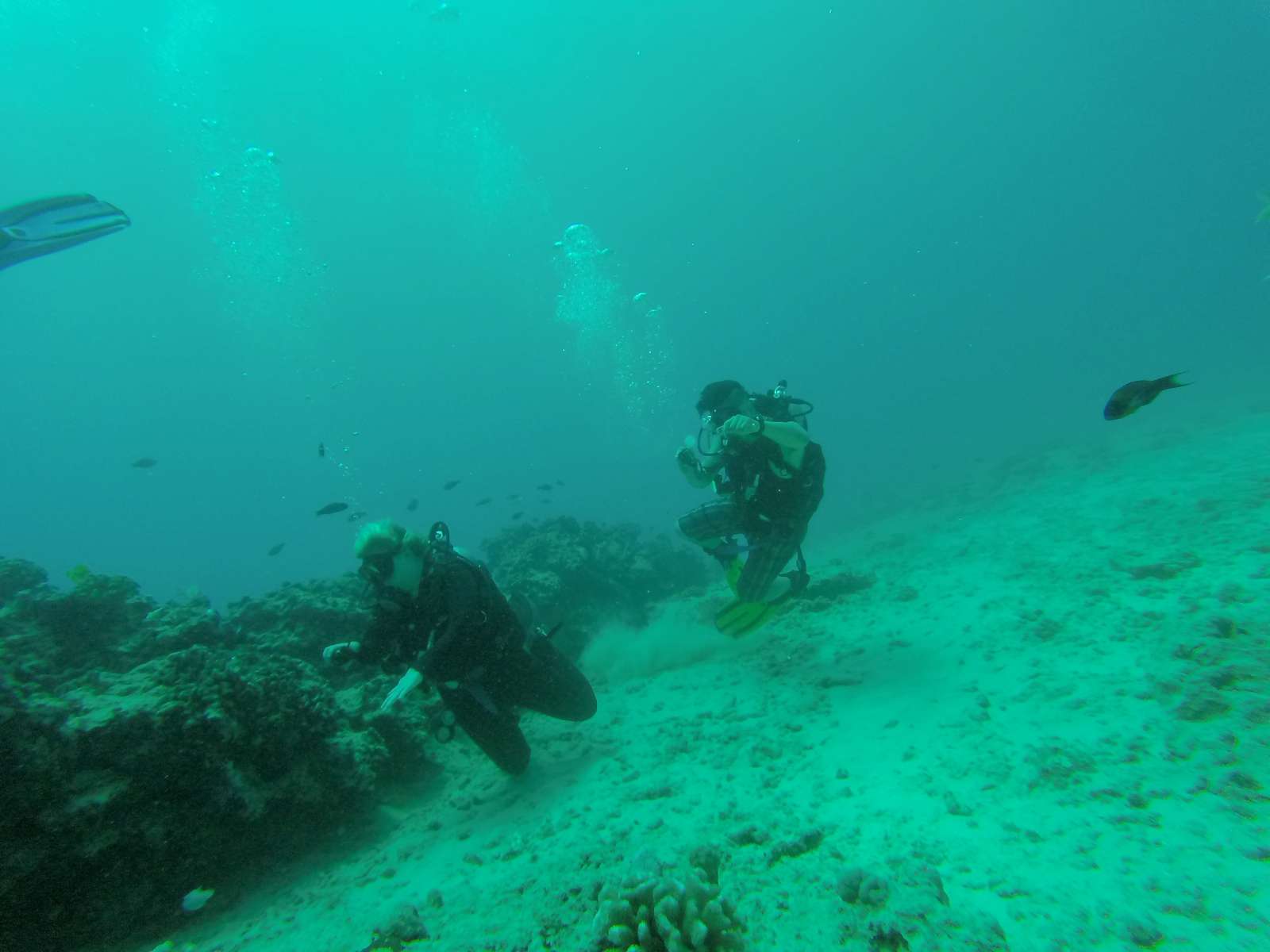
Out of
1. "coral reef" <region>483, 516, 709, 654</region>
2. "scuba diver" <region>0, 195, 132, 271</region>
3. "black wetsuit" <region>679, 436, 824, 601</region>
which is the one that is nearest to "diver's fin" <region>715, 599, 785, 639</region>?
"black wetsuit" <region>679, 436, 824, 601</region>

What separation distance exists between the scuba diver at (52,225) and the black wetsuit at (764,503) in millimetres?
6570

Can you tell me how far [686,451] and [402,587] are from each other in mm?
3589

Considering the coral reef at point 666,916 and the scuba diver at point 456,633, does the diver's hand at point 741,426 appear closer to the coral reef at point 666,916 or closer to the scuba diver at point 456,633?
the scuba diver at point 456,633

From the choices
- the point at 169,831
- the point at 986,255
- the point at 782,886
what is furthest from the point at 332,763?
the point at 986,255

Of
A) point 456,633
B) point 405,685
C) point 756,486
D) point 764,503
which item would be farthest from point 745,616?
point 405,685

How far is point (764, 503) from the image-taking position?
672 centimetres

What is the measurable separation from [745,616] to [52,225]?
824cm

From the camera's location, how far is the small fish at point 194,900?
372 centimetres

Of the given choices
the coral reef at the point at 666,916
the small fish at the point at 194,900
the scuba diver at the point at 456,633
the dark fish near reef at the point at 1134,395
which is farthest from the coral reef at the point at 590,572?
the dark fish near reef at the point at 1134,395

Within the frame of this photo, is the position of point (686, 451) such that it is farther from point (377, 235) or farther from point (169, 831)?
point (377, 235)

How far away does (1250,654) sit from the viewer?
3.80 meters

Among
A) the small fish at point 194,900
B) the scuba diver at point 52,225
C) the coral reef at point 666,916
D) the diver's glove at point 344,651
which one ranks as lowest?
the small fish at point 194,900

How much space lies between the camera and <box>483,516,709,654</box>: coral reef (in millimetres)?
11219

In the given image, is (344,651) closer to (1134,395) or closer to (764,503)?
(764,503)
